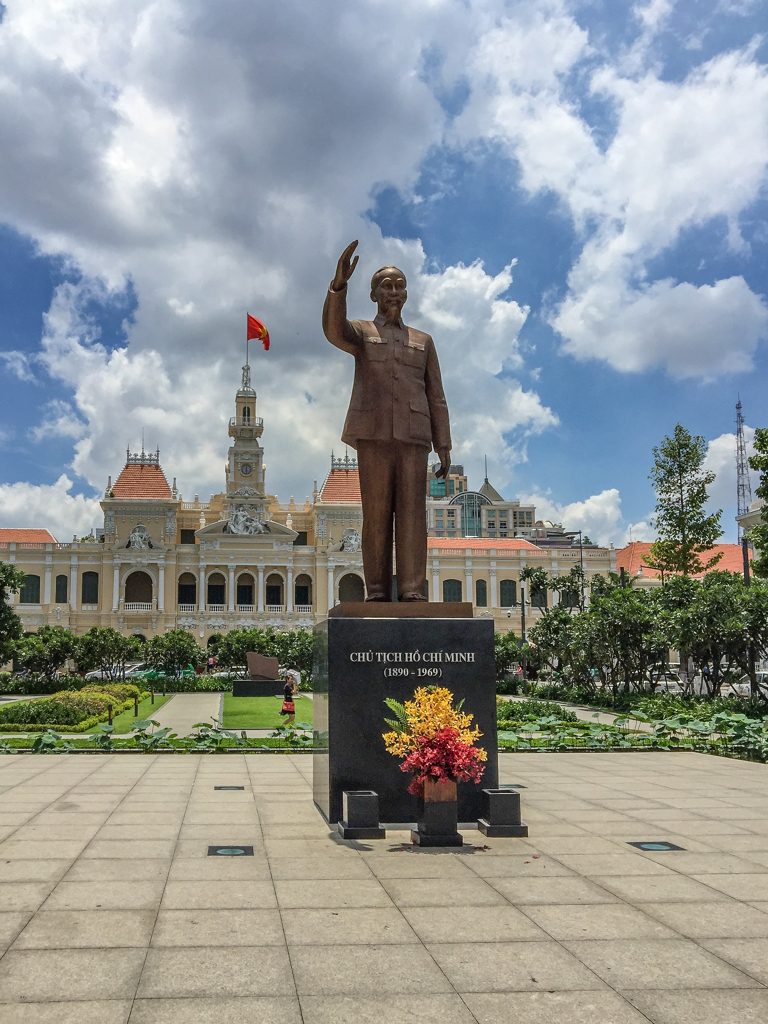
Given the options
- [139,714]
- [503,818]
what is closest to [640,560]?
[139,714]

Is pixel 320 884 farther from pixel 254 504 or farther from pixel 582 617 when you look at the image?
pixel 254 504

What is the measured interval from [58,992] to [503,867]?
3.11 m

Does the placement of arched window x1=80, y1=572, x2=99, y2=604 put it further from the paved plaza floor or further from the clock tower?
the paved plaza floor

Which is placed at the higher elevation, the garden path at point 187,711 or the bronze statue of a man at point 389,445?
the bronze statue of a man at point 389,445

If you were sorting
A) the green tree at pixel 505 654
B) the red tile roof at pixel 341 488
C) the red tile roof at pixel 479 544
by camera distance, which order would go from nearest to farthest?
1. the green tree at pixel 505 654
2. the red tile roof at pixel 479 544
3. the red tile roof at pixel 341 488

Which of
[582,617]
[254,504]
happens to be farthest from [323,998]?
[254,504]

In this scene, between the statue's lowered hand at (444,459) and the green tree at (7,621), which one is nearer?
the statue's lowered hand at (444,459)

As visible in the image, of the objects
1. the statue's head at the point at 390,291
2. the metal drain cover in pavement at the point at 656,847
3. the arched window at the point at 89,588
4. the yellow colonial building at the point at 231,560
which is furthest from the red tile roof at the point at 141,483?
the metal drain cover in pavement at the point at 656,847

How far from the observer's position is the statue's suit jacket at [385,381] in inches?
330

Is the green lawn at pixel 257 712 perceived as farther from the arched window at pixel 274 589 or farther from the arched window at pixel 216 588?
the arched window at pixel 274 589

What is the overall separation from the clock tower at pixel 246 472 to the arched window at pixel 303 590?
464 centimetres

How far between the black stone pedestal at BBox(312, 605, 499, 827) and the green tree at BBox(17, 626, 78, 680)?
23.8 meters

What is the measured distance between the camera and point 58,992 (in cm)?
361

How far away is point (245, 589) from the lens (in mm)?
60594
